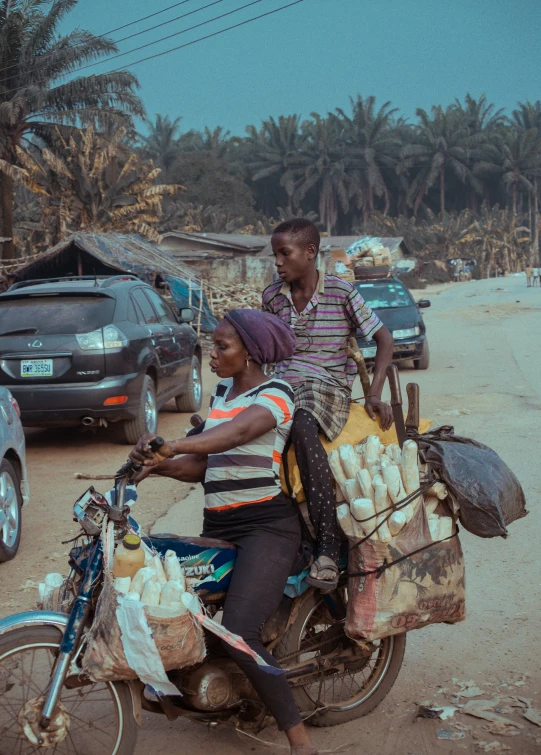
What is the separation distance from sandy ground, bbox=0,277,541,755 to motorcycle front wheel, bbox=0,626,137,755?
47cm

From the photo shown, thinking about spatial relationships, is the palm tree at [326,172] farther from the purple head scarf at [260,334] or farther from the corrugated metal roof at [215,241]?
the purple head scarf at [260,334]

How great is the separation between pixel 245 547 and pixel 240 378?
65 cm

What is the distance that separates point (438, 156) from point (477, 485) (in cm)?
9624

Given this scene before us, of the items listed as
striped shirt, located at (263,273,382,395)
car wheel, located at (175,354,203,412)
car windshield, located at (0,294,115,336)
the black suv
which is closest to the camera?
striped shirt, located at (263,273,382,395)

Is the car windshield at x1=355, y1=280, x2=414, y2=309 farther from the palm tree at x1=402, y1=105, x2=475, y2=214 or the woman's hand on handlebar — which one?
the palm tree at x1=402, y1=105, x2=475, y2=214

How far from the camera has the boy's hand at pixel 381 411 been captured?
3637 millimetres

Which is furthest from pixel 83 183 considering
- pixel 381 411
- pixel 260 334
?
pixel 260 334

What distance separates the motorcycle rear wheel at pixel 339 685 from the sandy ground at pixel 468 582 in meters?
0.08

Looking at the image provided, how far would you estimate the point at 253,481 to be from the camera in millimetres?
3129

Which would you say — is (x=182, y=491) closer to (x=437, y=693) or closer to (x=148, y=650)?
(x=437, y=693)

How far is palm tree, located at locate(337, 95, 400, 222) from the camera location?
9419 cm

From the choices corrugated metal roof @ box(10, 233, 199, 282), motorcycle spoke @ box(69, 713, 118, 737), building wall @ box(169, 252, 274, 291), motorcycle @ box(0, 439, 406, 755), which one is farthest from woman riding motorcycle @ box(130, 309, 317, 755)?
building wall @ box(169, 252, 274, 291)

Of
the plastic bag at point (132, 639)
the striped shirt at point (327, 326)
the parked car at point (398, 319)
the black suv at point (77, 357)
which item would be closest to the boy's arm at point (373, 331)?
the striped shirt at point (327, 326)

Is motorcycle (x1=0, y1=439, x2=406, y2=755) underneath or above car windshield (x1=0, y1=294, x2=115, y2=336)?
underneath
